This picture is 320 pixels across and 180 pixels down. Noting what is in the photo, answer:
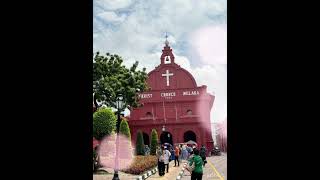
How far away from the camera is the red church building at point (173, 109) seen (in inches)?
1491

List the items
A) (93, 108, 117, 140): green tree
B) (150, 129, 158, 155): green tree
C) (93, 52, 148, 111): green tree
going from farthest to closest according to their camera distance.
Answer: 1. (150, 129, 158, 155): green tree
2. (93, 52, 148, 111): green tree
3. (93, 108, 117, 140): green tree

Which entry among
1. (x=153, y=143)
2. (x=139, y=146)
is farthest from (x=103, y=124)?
(x=153, y=143)

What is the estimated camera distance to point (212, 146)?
3800cm

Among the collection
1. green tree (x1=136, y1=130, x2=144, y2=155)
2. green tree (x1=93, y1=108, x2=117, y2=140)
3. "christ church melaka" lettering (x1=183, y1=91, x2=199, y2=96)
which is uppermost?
"christ church melaka" lettering (x1=183, y1=91, x2=199, y2=96)

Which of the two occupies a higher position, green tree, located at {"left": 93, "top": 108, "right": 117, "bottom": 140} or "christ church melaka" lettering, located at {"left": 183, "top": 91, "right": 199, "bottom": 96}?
"christ church melaka" lettering, located at {"left": 183, "top": 91, "right": 199, "bottom": 96}

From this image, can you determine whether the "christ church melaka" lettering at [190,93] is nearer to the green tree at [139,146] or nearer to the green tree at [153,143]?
the green tree at [153,143]

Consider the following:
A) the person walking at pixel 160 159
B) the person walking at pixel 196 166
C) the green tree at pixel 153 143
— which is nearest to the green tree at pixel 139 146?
the green tree at pixel 153 143

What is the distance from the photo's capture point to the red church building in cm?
3788

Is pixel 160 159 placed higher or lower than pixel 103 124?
lower

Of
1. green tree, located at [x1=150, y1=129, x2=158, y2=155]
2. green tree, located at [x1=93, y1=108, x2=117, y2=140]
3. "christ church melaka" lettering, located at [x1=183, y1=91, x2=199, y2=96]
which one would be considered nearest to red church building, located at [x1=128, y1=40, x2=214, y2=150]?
"christ church melaka" lettering, located at [x1=183, y1=91, x2=199, y2=96]

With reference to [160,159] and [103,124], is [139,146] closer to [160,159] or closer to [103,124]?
[103,124]

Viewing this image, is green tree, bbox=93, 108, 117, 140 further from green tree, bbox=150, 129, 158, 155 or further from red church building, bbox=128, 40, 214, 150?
red church building, bbox=128, 40, 214, 150

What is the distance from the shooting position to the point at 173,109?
3881cm
